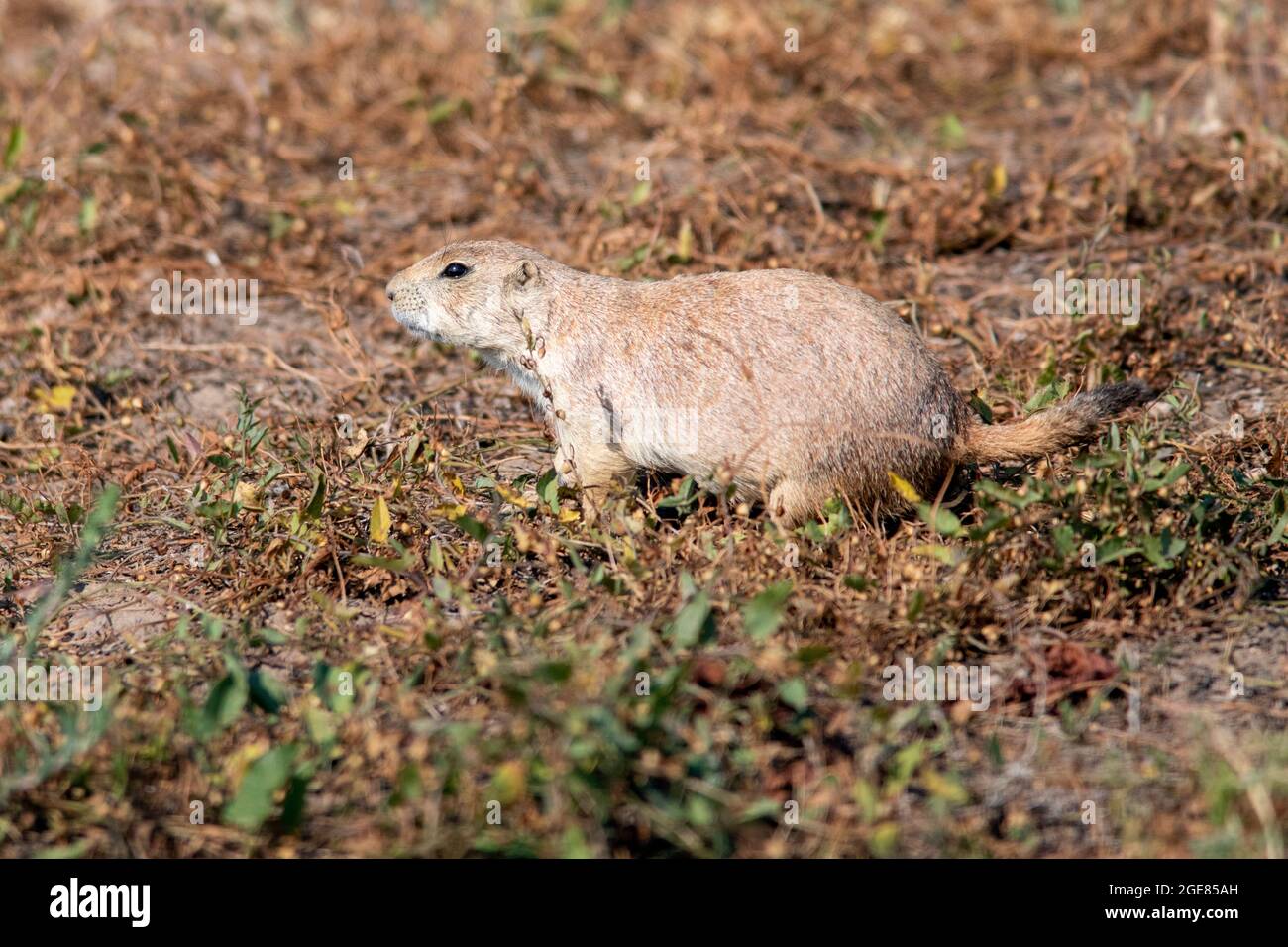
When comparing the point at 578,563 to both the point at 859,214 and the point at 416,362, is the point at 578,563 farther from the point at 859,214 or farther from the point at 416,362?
the point at 859,214

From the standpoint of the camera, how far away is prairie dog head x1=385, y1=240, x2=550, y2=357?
5.23 meters

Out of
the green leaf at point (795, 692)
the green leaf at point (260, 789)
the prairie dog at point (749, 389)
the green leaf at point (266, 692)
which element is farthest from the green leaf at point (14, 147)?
the green leaf at point (795, 692)

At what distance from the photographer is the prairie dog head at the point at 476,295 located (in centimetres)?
523

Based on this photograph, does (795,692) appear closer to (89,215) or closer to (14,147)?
(89,215)

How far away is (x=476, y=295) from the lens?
5277 mm

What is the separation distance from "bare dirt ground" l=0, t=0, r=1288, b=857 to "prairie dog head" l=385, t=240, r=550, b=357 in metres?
0.45

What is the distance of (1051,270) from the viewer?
659 cm

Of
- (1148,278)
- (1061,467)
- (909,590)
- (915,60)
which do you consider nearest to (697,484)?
(909,590)

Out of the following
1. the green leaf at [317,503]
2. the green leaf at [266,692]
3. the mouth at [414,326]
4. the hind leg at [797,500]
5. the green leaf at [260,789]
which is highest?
the mouth at [414,326]

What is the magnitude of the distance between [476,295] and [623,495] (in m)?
1.02

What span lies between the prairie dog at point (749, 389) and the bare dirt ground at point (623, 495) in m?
0.18

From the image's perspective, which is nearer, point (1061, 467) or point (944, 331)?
point (1061, 467)

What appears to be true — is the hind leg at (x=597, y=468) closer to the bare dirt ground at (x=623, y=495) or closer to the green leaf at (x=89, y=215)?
the bare dirt ground at (x=623, y=495)
